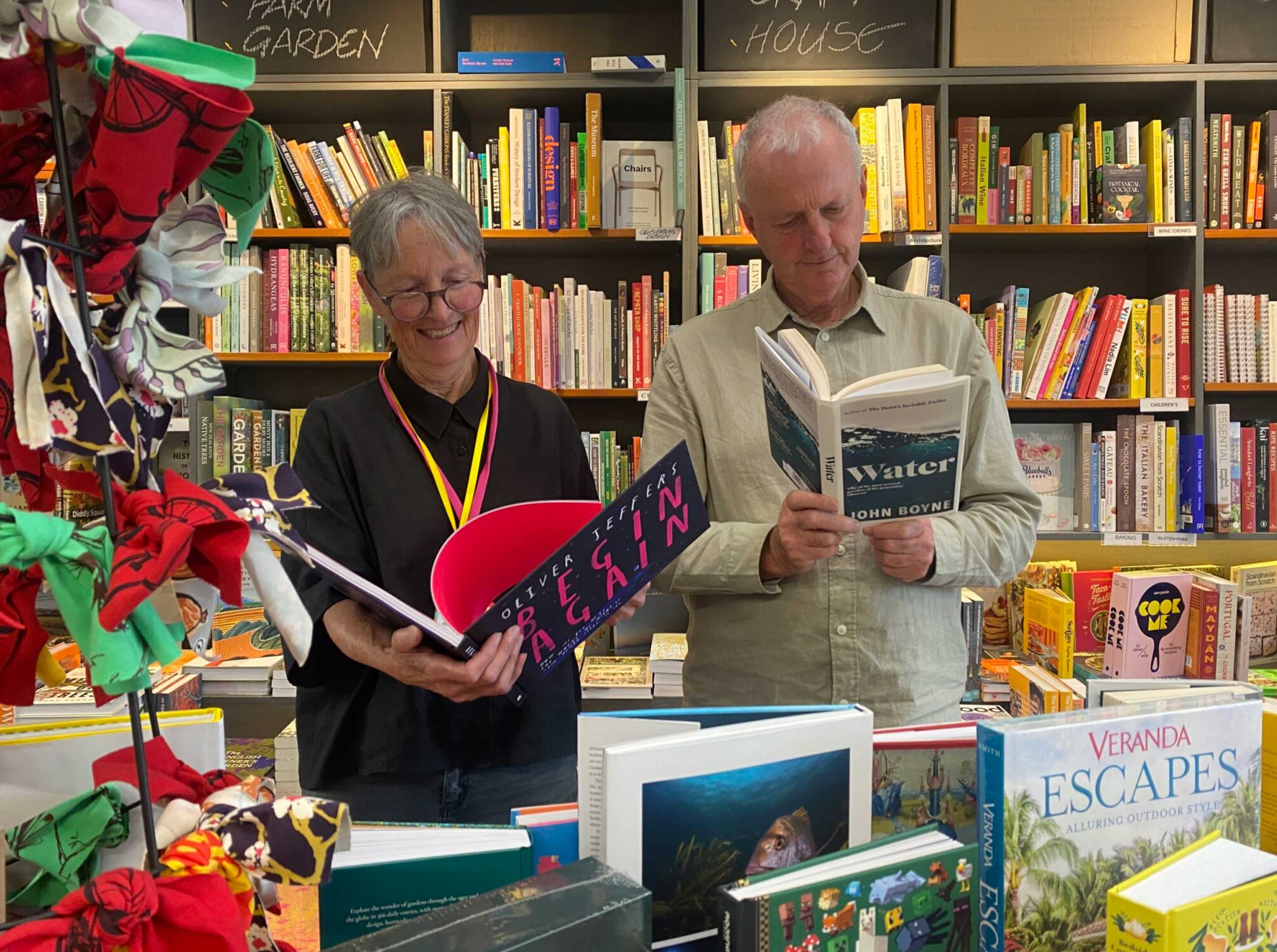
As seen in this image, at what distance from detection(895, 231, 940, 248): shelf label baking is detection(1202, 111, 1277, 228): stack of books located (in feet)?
2.61

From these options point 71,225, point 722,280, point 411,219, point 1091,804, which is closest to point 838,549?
point 1091,804

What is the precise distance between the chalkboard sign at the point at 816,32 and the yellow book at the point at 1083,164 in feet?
1.56

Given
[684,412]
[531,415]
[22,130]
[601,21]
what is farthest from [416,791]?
[601,21]

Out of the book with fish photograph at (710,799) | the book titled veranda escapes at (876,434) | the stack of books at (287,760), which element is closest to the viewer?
the book with fish photograph at (710,799)

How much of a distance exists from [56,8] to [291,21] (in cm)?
263

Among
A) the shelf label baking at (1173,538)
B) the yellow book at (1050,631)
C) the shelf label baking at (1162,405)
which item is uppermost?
the shelf label baking at (1162,405)

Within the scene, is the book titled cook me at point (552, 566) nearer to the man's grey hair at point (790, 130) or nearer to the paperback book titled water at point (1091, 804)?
the paperback book titled water at point (1091, 804)

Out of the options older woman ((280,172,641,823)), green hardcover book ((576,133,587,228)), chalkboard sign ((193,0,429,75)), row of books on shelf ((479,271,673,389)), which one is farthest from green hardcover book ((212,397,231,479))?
older woman ((280,172,641,823))

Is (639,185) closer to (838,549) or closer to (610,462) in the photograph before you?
(610,462)

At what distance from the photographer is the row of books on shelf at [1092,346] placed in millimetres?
2762

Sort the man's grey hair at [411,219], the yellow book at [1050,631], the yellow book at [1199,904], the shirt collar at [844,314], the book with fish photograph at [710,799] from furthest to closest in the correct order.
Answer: the yellow book at [1050,631] → the shirt collar at [844,314] → the man's grey hair at [411,219] → the book with fish photograph at [710,799] → the yellow book at [1199,904]

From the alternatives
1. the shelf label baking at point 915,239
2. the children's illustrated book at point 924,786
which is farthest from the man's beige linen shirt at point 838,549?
the shelf label baking at point 915,239

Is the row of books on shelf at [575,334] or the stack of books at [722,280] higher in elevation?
the stack of books at [722,280]

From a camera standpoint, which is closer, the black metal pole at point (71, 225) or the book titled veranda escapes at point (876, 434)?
the black metal pole at point (71, 225)
